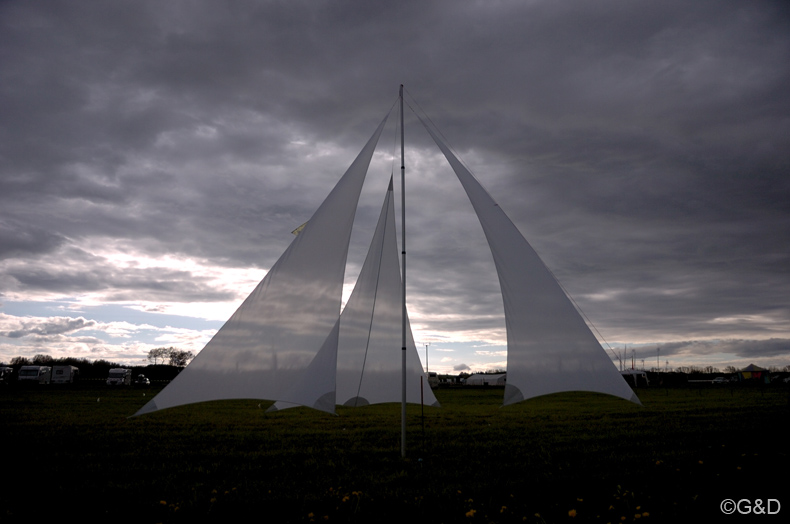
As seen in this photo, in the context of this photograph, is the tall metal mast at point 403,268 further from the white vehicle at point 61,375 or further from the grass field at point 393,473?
the white vehicle at point 61,375

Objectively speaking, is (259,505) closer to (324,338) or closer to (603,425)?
(324,338)

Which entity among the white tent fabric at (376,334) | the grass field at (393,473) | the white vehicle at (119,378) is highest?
the white tent fabric at (376,334)

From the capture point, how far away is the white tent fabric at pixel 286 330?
29.9 ft

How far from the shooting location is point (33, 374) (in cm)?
6341

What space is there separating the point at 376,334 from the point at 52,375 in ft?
234

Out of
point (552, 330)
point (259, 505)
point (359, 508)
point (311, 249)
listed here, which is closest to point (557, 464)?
point (552, 330)

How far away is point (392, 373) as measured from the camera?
14797 millimetres

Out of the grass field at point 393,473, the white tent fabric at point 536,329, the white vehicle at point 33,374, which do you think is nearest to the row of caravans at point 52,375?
the white vehicle at point 33,374

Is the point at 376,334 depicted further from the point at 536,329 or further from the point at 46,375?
the point at 46,375

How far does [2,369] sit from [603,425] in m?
74.6

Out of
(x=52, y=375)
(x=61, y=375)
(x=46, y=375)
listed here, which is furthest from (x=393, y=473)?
(x=52, y=375)

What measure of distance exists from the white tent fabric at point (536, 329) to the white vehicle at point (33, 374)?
72289 millimetres

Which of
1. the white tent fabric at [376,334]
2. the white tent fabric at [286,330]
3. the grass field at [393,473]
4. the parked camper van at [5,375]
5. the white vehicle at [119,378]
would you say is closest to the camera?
the grass field at [393,473]

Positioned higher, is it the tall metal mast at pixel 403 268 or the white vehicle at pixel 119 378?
the tall metal mast at pixel 403 268
